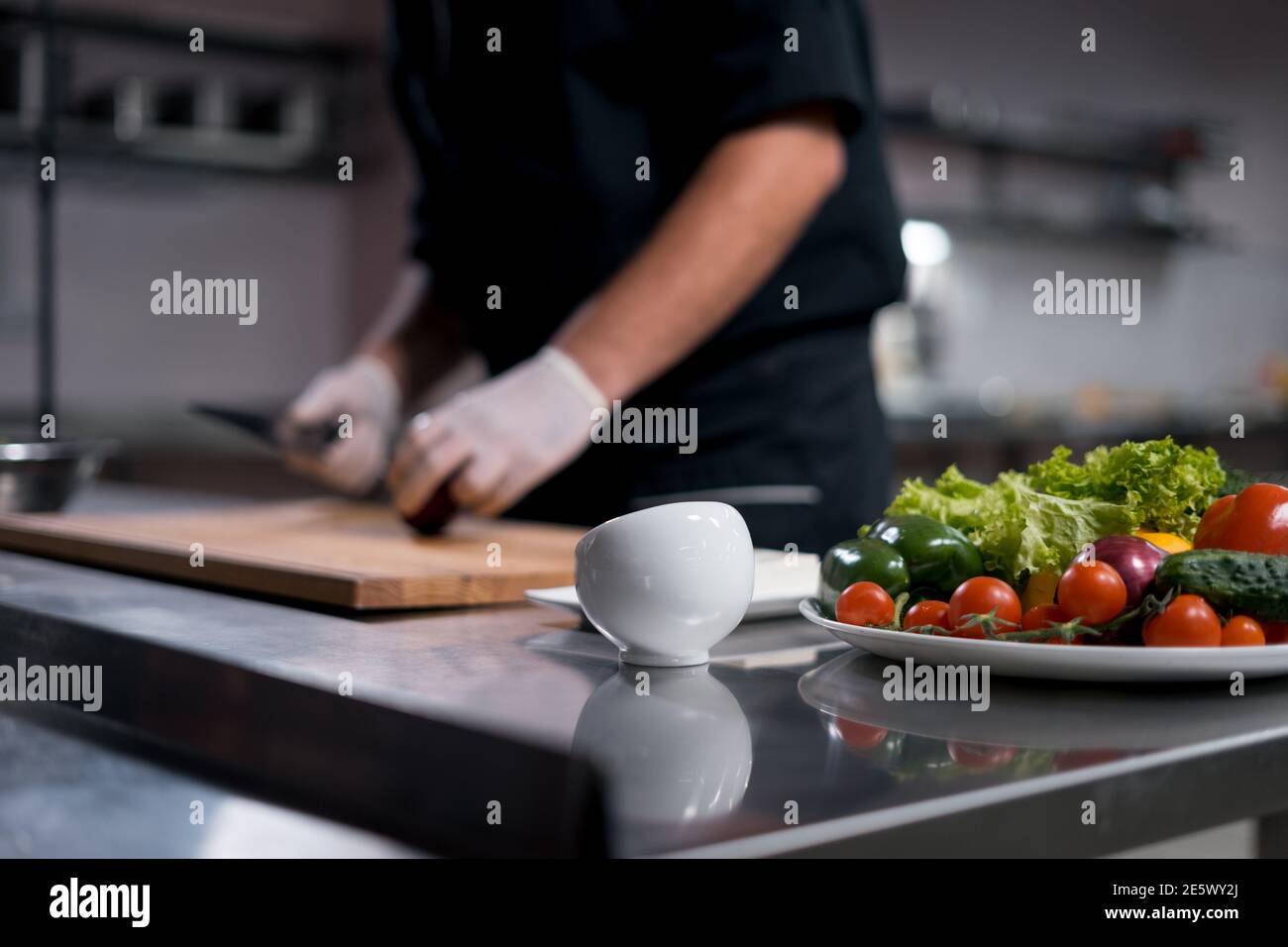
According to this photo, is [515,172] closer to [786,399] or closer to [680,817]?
[786,399]

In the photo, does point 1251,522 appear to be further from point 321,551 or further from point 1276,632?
point 321,551

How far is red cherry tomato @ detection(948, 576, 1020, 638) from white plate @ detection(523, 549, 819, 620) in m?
0.20

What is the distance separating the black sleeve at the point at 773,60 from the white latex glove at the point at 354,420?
62cm

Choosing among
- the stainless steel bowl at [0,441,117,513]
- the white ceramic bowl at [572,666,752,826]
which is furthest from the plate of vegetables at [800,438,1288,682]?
the stainless steel bowl at [0,441,117,513]

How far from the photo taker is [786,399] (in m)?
1.67

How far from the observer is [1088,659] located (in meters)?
0.74

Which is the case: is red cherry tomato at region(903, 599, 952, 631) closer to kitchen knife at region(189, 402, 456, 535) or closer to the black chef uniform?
kitchen knife at region(189, 402, 456, 535)

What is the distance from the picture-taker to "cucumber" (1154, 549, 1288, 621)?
30.0 inches

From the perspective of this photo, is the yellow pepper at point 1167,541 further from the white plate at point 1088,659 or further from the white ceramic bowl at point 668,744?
the white ceramic bowl at point 668,744

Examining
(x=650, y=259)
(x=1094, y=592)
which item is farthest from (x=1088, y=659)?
(x=650, y=259)

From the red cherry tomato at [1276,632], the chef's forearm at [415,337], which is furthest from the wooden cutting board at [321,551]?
the red cherry tomato at [1276,632]

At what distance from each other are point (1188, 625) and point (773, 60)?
956 millimetres
